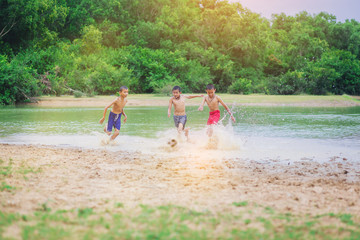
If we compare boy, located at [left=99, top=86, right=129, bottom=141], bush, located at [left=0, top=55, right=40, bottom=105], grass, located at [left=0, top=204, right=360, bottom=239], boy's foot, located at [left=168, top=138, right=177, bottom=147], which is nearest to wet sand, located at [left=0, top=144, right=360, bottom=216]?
grass, located at [left=0, top=204, right=360, bottom=239]

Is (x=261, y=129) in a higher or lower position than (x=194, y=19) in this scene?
lower

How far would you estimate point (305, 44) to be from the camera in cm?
4391

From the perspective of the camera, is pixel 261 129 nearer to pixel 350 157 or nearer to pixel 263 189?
pixel 350 157

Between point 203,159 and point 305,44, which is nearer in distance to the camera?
point 203,159

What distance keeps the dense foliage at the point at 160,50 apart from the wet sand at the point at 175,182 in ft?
66.4

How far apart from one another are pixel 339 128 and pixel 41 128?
10.6m

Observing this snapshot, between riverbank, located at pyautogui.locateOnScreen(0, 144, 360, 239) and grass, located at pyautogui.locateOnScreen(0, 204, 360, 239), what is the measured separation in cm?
2

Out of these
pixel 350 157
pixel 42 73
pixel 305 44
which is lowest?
pixel 350 157

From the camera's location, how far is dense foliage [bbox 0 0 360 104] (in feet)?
97.7

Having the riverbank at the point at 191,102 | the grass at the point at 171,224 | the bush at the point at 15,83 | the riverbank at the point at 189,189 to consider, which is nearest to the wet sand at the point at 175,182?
the riverbank at the point at 189,189

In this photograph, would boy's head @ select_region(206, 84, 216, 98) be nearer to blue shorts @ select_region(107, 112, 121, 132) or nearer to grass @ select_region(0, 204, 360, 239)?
blue shorts @ select_region(107, 112, 121, 132)

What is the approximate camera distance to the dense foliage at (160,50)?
29766 millimetres

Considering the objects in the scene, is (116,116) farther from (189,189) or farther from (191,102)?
(191,102)

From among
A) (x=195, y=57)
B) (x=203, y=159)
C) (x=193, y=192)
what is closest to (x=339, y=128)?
(x=203, y=159)
